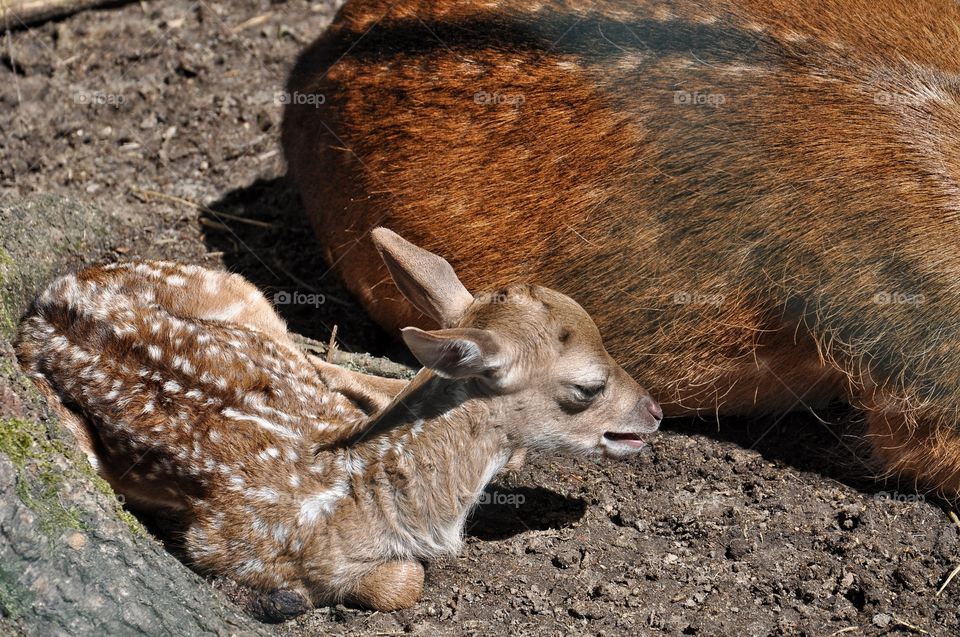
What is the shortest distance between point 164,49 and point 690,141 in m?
4.29

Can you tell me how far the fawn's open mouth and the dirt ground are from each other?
44 centimetres

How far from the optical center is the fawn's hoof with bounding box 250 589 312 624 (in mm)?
4211

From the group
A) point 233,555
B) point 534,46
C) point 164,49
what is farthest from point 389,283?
point 164,49

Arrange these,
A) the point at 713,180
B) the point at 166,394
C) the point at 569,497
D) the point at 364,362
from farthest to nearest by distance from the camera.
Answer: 1. the point at 364,362
2. the point at 569,497
3. the point at 713,180
4. the point at 166,394

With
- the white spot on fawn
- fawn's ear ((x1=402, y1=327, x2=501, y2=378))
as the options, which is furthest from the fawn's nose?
the white spot on fawn

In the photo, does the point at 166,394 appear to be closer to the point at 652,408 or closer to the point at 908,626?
the point at 652,408

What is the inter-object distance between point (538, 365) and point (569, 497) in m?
0.96

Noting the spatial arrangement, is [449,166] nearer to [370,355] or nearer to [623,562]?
[370,355]

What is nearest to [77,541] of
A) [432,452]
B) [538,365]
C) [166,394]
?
[166,394]

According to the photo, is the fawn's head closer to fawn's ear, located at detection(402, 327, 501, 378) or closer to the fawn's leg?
fawn's ear, located at detection(402, 327, 501, 378)

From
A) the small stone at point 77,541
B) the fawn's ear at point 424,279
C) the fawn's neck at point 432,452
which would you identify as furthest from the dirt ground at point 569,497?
the fawn's ear at point 424,279

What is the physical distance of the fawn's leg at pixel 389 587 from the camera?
4.28m

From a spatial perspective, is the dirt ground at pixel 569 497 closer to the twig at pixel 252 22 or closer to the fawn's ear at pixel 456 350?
the twig at pixel 252 22

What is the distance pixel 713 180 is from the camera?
15.8 feet
